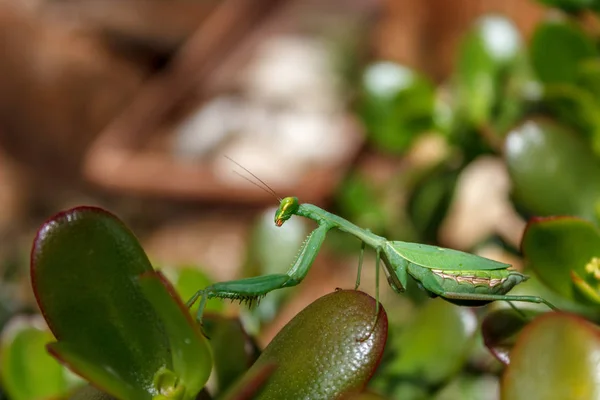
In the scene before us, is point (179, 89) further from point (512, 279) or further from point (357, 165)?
point (512, 279)

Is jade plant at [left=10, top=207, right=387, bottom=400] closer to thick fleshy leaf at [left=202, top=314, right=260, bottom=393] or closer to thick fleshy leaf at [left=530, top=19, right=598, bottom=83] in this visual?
thick fleshy leaf at [left=202, top=314, right=260, bottom=393]

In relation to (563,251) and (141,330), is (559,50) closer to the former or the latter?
(563,251)

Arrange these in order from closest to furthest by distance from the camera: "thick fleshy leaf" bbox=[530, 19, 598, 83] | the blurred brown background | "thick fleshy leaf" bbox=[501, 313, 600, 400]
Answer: "thick fleshy leaf" bbox=[501, 313, 600, 400], "thick fleshy leaf" bbox=[530, 19, 598, 83], the blurred brown background

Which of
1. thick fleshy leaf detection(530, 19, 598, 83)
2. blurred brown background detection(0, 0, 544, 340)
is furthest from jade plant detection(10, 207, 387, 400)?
blurred brown background detection(0, 0, 544, 340)

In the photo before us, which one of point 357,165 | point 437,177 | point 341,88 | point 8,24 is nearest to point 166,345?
point 437,177

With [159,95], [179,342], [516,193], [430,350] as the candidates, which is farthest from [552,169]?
[159,95]

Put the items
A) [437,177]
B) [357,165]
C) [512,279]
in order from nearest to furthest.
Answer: [512,279], [437,177], [357,165]

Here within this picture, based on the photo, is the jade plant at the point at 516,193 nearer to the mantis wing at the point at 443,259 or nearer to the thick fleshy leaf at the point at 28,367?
the mantis wing at the point at 443,259
